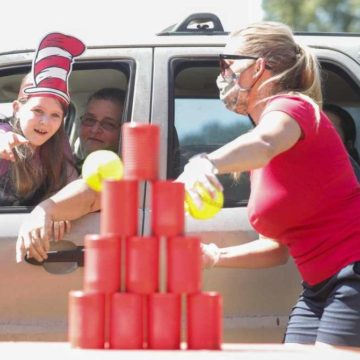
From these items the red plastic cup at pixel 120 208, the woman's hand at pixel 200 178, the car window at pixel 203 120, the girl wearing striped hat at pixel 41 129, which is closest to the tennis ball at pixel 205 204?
the woman's hand at pixel 200 178

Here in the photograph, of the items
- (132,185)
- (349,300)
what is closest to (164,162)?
(349,300)

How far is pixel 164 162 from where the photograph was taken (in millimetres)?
4871

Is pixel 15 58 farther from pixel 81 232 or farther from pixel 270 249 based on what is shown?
pixel 270 249

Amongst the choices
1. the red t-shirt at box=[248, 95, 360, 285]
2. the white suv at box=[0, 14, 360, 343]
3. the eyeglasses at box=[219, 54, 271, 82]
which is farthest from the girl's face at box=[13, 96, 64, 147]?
the red t-shirt at box=[248, 95, 360, 285]

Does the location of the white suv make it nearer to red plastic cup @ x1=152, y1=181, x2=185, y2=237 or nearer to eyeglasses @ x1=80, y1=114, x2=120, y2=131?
eyeglasses @ x1=80, y1=114, x2=120, y2=131

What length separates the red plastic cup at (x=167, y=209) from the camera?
3.08m

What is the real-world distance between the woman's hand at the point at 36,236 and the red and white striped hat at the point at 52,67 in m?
0.50

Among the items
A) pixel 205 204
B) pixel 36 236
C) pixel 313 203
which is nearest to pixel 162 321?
pixel 205 204

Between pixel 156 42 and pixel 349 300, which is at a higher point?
pixel 156 42

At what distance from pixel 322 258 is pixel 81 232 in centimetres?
106

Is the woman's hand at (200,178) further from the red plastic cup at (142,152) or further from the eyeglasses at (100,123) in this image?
the eyeglasses at (100,123)

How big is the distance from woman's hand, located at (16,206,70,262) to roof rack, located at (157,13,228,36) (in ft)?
3.46

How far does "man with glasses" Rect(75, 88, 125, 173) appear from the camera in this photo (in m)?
5.16

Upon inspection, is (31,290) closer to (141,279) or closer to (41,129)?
(41,129)
